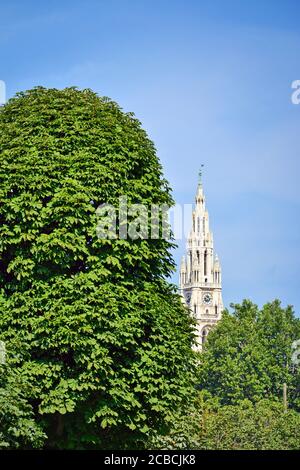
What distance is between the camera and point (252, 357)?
11812 centimetres

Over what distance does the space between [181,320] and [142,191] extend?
211 inches

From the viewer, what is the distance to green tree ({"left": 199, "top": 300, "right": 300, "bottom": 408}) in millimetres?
116062

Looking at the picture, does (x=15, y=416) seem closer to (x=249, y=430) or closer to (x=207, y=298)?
(x=249, y=430)

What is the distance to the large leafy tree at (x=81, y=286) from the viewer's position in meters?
32.2

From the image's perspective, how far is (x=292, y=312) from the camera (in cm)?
12681

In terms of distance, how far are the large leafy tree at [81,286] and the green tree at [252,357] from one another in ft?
260

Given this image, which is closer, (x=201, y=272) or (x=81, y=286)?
(x=81, y=286)

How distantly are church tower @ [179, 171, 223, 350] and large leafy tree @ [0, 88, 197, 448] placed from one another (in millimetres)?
147767

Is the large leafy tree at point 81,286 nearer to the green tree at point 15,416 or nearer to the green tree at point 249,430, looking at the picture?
the green tree at point 15,416

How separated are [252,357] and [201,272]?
6967 centimetres

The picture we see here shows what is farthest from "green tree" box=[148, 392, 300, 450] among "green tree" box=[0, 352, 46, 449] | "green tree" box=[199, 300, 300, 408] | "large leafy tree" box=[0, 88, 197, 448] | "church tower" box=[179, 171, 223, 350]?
"church tower" box=[179, 171, 223, 350]

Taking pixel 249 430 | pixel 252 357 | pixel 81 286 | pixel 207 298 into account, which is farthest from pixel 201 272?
pixel 81 286

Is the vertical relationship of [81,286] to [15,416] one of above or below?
above
